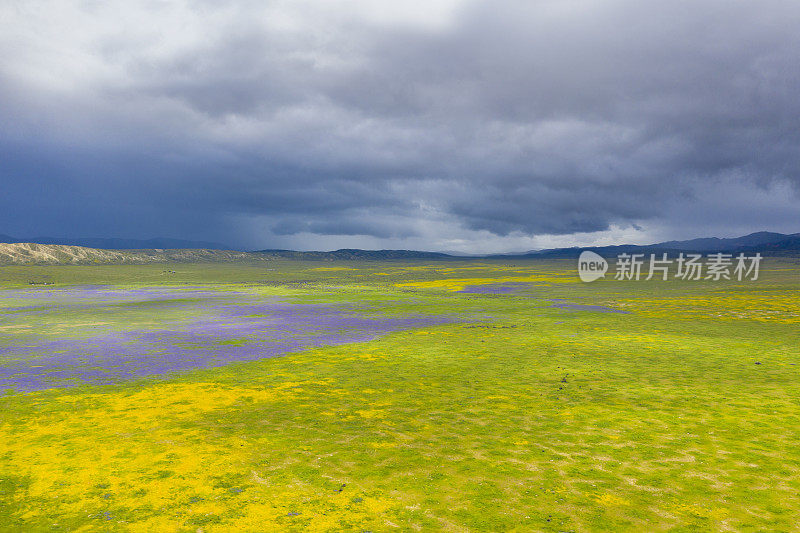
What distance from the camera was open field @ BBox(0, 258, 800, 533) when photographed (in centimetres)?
873

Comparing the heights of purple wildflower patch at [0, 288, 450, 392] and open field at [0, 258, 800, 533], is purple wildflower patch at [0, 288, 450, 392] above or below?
below

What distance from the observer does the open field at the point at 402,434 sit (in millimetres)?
8727

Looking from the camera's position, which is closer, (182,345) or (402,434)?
(402,434)

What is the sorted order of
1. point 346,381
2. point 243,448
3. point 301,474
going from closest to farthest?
point 301,474 < point 243,448 < point 346,381

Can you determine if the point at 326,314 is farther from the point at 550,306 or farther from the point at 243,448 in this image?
the point at 243,448

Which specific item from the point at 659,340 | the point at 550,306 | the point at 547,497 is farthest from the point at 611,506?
the point at 550,306

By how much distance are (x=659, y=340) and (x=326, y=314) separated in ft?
96.6

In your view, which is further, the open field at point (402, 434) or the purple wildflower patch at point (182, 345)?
the purple wildflower patch at point (182, 345)

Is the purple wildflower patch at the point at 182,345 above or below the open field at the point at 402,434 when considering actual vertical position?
below

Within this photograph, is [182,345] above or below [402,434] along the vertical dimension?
below

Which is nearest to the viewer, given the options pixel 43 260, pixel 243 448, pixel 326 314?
pixel 243 448

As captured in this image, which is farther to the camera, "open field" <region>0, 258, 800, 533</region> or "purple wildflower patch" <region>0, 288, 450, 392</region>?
"purple wildflower patch" <region>0, 288, 450, 392</region>

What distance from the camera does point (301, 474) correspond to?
33.9 feet

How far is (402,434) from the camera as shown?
510 inches
